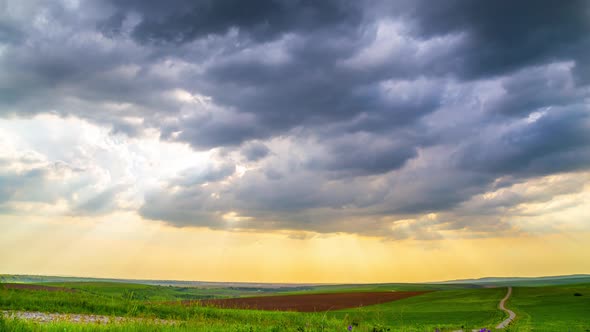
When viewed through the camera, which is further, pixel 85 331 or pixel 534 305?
pixel 534 305

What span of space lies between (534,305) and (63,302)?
2605 inches

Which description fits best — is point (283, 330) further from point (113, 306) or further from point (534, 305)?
point (534, 305)

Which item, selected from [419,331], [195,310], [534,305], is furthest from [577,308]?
[195,310]

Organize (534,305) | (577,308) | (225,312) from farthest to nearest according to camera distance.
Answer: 1. (534,305)
2. (577,308)
3. (225,312)

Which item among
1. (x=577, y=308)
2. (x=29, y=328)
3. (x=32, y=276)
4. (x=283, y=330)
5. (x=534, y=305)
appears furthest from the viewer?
(x=534, y=305)

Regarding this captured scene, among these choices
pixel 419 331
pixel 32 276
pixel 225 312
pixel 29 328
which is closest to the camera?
pixel 29 328

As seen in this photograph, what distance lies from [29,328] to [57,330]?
0.73 m

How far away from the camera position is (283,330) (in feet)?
49.7

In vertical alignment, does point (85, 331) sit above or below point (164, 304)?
above

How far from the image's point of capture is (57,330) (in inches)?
476

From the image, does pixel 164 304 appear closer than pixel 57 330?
No

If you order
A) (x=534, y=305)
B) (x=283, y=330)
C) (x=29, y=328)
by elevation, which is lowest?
(x=534, y=305)

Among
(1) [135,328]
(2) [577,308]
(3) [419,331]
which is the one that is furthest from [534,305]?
(1) [135,328]

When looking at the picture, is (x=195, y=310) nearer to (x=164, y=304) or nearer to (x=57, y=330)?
(x=164, y=304)
